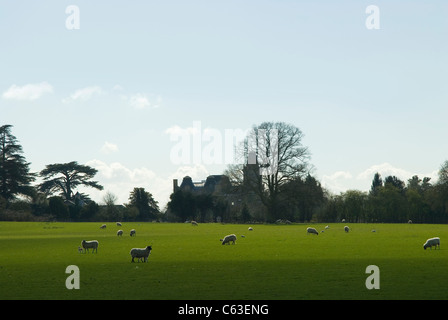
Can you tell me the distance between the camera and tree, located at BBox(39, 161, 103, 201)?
431 feet

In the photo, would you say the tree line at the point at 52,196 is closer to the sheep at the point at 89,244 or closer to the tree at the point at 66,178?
the tree at the point at 66,178

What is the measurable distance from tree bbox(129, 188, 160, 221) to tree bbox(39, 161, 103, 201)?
16.8 metres

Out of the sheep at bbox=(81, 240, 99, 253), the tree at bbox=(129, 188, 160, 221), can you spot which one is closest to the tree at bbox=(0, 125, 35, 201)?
the tree at bbox=(129, 188, 160, 221)

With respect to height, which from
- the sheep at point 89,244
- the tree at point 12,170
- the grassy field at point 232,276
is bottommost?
the grassy field at point 232,276

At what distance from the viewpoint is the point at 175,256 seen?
30.2 metres

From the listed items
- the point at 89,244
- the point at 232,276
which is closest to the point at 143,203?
the point at 89,244

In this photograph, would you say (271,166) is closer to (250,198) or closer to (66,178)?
(250,198)

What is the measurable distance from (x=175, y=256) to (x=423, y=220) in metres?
119

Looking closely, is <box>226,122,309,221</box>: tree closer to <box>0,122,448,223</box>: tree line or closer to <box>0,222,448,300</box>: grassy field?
<box>0,122,448,223</box>: tree line

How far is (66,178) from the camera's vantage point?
133 m

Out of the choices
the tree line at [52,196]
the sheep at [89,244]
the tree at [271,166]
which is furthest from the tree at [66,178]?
the sheep at [89,244]

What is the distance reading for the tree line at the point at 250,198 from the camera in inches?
3989
